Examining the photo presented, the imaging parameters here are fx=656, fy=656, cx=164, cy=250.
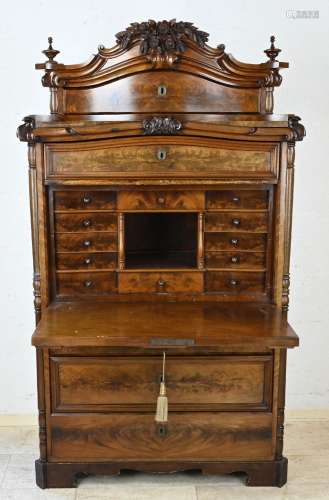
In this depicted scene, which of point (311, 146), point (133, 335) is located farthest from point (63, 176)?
point (311, 146)

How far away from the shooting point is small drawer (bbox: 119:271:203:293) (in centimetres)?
262

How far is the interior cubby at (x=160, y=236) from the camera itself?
9.48 feet

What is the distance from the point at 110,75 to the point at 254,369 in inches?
49.5

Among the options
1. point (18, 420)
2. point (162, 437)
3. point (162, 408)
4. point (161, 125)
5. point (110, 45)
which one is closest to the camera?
point (162, 408)

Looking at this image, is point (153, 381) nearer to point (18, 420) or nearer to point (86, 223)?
point (86, 223)

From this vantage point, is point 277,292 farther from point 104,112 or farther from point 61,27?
point 61,27

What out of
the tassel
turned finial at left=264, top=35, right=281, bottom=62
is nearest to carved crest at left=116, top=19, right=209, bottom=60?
turned finial at left=264, top=35, right=281, bottom=62

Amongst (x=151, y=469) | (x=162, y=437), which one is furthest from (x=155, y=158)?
(x=151, y=469)

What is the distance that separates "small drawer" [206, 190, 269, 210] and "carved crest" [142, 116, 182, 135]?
1.01ft

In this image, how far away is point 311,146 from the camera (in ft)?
9.97

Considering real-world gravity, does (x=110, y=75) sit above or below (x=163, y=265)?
above

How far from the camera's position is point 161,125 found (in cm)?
240

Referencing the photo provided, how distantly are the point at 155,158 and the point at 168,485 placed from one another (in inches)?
50.7

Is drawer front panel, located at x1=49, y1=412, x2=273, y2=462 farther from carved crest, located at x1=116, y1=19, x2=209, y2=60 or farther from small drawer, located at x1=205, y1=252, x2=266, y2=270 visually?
carved crest, located at x1=116, y1=19, x2=209, y2=60
